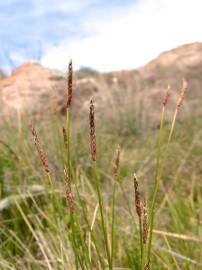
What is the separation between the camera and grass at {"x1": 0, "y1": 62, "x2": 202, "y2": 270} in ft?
3.44

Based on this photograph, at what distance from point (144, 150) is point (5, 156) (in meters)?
1.47

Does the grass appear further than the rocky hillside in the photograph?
No

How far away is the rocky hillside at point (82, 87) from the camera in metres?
5.97

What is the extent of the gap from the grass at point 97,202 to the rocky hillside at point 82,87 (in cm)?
38

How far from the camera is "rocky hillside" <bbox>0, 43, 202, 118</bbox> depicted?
5.97 m

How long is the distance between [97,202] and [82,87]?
5.45m

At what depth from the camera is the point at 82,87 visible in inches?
296

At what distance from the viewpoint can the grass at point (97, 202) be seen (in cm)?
105

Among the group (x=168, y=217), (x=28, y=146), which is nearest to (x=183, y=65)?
(x=28, y=146)

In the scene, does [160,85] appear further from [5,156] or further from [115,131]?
[5,156]

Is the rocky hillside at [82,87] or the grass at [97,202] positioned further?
the rocky hillside at [82,87]

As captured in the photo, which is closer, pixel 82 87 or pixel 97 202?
pixel 97 202

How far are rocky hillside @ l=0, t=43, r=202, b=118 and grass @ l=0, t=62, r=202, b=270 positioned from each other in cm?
38

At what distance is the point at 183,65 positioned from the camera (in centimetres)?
1144
